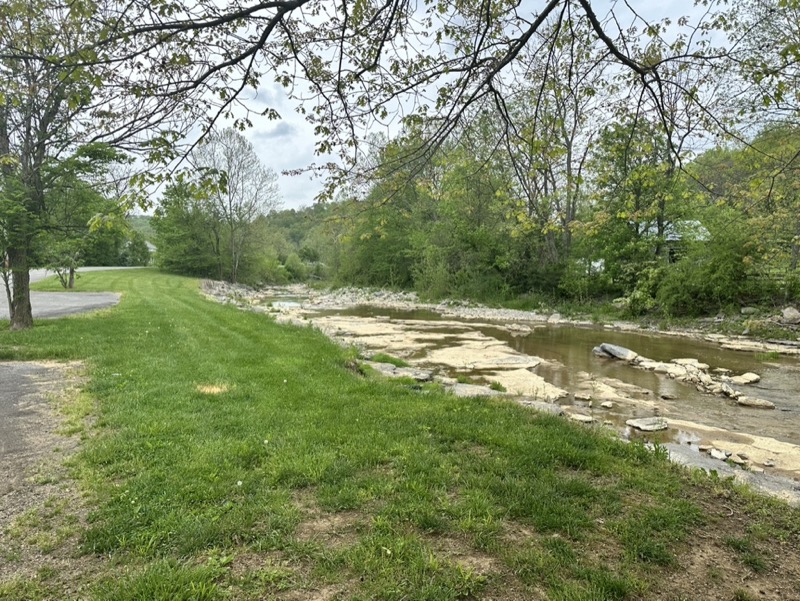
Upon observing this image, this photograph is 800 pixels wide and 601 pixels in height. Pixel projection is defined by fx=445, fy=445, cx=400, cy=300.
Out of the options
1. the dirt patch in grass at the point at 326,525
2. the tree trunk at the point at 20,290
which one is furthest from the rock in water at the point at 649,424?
the tree trunk at the point at 20,290

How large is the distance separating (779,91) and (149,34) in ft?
18.2

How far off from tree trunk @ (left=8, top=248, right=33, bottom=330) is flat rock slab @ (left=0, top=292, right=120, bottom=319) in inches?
96.0

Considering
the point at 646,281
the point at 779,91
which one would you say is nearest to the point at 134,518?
the point at 779,91

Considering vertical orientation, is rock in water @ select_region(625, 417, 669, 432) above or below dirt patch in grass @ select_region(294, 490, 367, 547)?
below

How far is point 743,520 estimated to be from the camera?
135 inches

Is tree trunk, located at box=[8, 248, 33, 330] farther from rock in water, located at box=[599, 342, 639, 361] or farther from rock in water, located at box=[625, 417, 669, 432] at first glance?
rock in water, located at box=[599, 342, 639, 361]

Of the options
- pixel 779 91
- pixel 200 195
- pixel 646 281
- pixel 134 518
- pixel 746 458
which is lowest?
pixel 746 458

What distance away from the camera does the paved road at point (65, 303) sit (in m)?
13.3

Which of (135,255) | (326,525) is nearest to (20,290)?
(326,525)

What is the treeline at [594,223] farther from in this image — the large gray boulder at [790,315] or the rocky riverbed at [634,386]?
the rocky riverbed at [634,386]

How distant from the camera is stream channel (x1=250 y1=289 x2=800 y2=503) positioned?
18.9 feet

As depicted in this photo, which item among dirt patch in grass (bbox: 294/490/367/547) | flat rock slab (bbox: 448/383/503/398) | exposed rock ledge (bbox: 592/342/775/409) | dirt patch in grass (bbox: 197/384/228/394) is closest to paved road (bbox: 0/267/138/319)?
dirt patch in grass (bbox: 197/384/228/394)

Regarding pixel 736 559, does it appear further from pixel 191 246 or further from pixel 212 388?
pixel 191 246

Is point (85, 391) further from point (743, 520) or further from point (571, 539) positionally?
point (743, 520)
